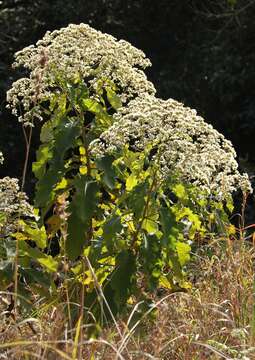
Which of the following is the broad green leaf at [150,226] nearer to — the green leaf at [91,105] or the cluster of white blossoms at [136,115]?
the cluster of white blossoms at [136,115]

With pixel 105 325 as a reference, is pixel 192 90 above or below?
above

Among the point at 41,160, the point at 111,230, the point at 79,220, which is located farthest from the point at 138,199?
the point at 41,160

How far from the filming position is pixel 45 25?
10.4 metres

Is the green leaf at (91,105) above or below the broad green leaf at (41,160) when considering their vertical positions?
above

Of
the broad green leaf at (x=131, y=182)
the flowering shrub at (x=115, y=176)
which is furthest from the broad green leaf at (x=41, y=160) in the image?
the broad green leaf at (x=131, y=182)

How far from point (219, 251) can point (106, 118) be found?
1221 millimetres

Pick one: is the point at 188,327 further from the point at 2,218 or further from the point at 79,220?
the point at 2,218

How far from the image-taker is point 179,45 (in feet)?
33.8

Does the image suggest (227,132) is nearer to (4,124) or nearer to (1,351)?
(4,124)

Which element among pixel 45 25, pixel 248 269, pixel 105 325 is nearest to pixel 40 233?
pixel 105 325

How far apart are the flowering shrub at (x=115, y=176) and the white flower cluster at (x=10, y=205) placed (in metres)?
0.07

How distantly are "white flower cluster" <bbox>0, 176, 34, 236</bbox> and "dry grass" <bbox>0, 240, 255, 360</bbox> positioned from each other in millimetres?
399

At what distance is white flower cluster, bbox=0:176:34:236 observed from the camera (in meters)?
4.10

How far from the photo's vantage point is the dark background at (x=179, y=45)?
31.9 feet
